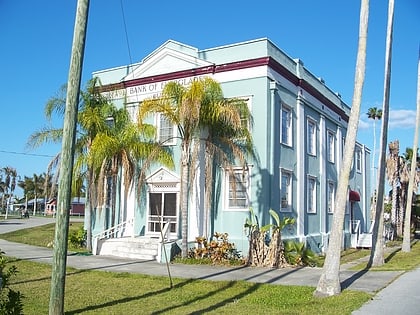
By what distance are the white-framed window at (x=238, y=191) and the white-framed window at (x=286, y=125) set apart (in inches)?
106

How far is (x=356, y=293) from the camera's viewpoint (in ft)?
32.6

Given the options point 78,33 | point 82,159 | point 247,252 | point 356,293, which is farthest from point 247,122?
point 78,33

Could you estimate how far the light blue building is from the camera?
56.9 ft

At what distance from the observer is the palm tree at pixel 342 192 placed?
992cm

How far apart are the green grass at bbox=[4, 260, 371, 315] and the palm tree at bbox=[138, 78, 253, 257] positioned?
4954mm

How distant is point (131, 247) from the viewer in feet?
56.4

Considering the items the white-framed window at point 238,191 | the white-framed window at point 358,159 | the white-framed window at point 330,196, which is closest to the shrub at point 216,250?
the white-framed window at point 238,191

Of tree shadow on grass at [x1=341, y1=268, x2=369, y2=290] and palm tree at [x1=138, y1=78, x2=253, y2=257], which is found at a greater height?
palm tree at [x1=138, y1=78, x2=253, y2=257]

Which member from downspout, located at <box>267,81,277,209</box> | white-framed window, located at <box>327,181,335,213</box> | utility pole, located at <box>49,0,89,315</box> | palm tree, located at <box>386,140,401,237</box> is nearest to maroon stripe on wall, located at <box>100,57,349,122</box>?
downspout, located at <box>267,81,277,209</box>

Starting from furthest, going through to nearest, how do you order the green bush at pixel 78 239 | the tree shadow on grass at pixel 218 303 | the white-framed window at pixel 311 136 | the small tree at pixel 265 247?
the white-framed window at pixel 311 136 < the green bush at pixel 78 239 < the small tree at pixel 265 247 < the tree shadow on grass at pixel 218 303

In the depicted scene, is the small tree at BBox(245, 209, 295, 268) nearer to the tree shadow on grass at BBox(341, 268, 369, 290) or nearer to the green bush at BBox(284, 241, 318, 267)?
the green bush at BBox(284, 241, 318, 267)

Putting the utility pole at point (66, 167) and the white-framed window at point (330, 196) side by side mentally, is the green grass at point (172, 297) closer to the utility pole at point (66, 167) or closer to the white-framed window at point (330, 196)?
the utility pole at point (66, 167)

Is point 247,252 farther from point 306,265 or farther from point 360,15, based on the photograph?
point 360,15

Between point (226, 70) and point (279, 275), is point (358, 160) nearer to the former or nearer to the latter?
point (226, 70)
